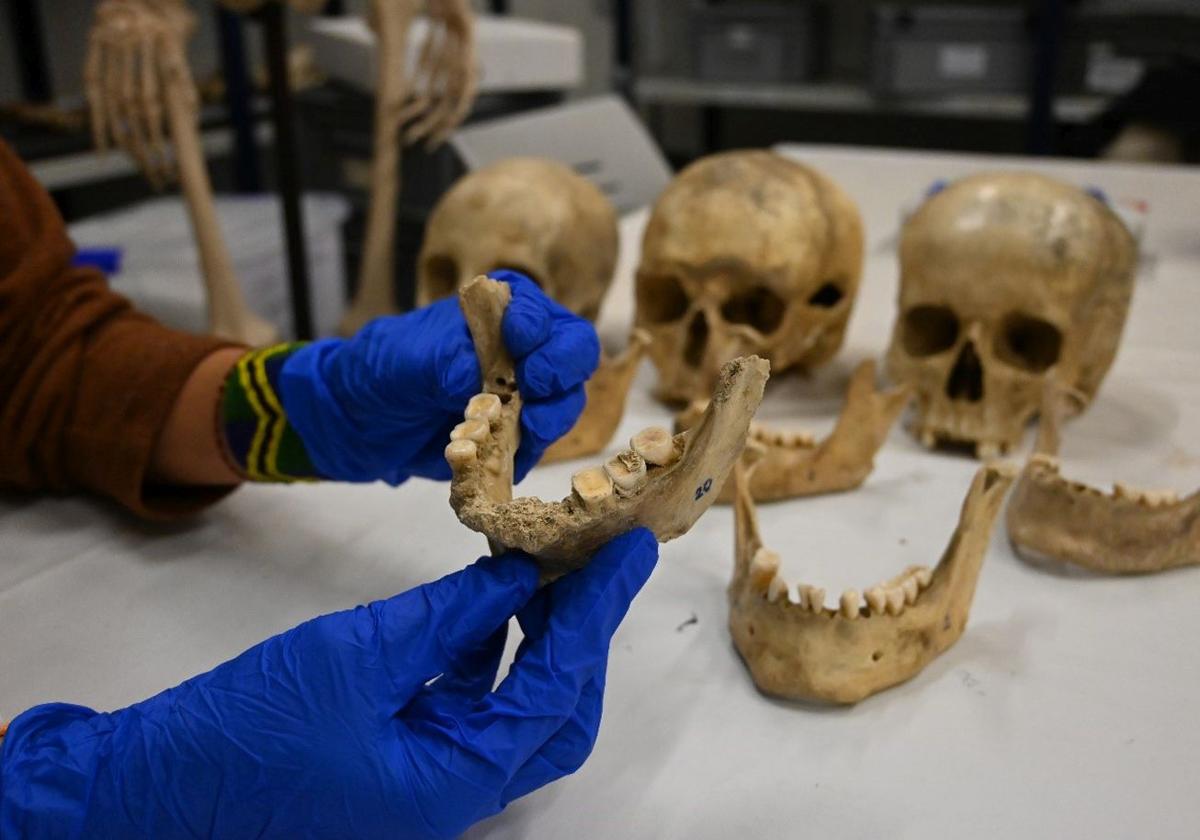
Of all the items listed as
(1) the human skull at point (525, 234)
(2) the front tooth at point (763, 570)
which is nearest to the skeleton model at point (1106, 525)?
(2) the front tooth at point (763, 570)

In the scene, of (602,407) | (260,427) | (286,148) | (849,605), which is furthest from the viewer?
(286,148)

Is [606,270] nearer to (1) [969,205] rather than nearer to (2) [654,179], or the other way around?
(1) [969,205]

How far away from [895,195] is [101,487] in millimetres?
2212

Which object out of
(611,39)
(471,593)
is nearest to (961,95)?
(611,39)

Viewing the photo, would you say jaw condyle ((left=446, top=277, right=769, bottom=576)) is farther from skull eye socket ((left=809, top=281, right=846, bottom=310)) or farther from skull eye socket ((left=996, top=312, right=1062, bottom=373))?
skull eye socket ((left=809, top=281, right=846, bottom=310))

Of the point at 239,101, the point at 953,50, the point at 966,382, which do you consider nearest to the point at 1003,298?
the point at 966,382

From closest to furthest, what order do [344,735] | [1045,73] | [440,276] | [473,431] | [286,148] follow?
[344,735], [473,431], [440,276], [286,148], [1045,73]

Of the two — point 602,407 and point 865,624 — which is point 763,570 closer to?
point 865,624

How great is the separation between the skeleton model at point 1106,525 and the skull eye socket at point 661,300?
64 centimetres

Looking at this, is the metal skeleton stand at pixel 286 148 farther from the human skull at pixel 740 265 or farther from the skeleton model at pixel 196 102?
the human skull at pixel 740 265

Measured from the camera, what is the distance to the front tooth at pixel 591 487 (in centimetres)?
83

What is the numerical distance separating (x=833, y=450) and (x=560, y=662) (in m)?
0.73

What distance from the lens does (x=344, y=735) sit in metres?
0.79

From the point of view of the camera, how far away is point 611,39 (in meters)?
4.91
